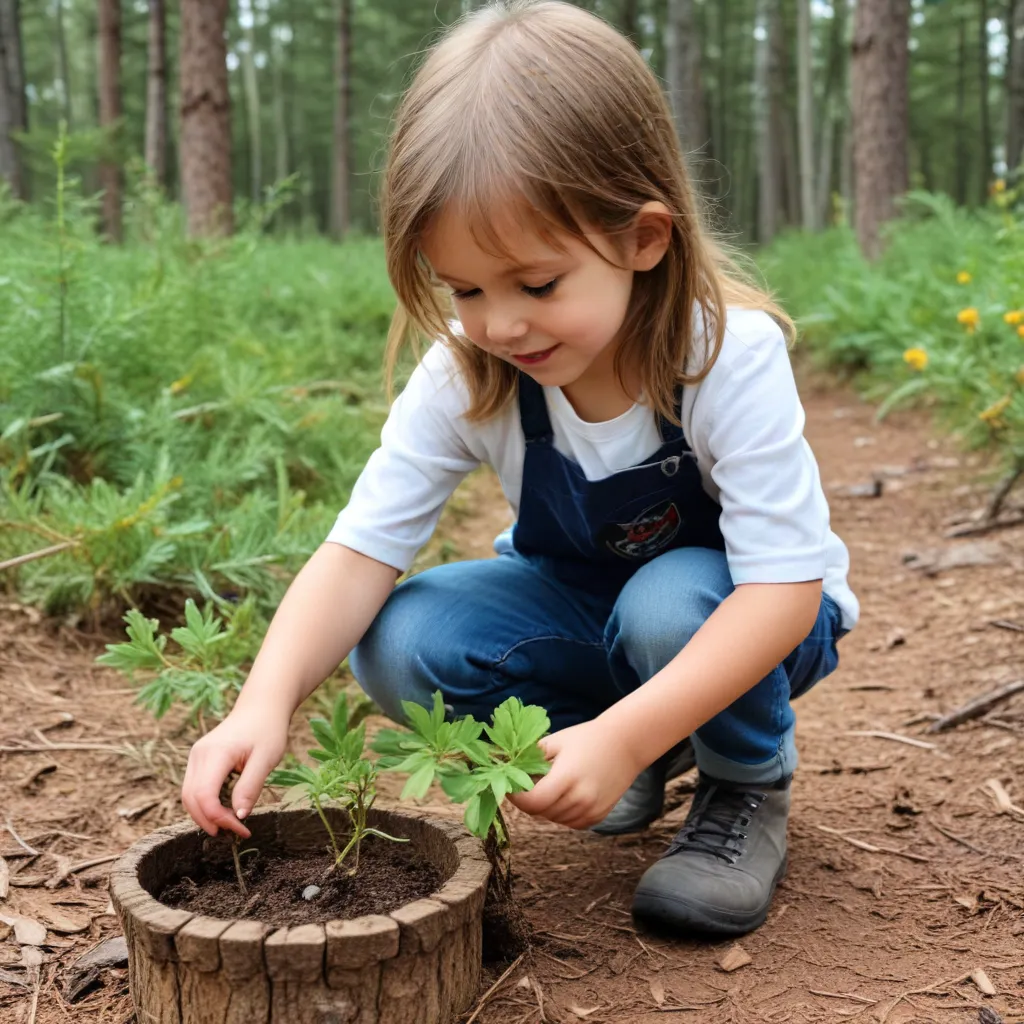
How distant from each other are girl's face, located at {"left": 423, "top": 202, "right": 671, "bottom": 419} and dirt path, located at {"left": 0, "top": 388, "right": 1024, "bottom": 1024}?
2.78 ft

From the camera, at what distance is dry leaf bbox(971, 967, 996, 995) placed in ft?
4.70

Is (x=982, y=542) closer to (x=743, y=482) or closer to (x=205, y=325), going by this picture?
(x=743, y=482)

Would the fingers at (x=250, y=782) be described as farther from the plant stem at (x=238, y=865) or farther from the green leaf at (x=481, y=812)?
the green leaf at (x=481, y=812)

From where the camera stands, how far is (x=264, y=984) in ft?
4.01

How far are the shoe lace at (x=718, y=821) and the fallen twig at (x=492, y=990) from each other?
37 cm

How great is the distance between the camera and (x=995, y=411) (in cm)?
338

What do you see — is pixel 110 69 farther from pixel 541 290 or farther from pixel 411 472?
pixel 541 290

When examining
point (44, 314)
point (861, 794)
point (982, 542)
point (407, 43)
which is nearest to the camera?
point (861, 794)

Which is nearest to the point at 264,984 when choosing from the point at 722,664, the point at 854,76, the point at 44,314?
the point at 722,664

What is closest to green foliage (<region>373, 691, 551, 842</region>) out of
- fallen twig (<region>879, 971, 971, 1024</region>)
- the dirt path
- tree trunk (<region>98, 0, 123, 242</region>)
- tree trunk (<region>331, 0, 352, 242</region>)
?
the dirt path

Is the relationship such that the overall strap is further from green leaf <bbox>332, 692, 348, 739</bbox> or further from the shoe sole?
the shoe sole

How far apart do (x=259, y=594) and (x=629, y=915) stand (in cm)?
128

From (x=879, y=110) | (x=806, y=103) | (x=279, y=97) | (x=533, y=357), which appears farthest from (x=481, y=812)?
(x=279, y=97)

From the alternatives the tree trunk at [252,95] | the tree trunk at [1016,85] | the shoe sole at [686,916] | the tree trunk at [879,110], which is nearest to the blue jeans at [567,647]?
the shoe sole at [686,916]
